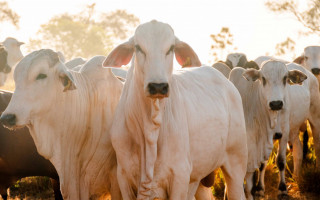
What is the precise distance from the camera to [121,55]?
4.94m

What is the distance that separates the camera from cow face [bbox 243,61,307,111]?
7.71 metres

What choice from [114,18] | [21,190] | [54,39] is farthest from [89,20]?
[21,190]

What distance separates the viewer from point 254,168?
305 inches

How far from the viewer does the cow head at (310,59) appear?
12.2 metres

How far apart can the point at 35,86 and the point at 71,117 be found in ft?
1.73

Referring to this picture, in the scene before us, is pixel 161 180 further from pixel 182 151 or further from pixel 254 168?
pixel 254 168

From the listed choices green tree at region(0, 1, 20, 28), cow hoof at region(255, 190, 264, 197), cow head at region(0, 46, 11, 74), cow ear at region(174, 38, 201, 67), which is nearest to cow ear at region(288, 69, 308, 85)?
cow hoof at region(255, 190, 264, 197)

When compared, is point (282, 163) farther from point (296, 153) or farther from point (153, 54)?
point (153, 54)

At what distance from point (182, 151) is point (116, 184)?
84 centimetres

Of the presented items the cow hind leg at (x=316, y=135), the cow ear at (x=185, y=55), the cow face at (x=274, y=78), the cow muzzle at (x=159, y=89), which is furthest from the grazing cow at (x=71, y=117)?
the cow hind leg at (x=316, y=135)

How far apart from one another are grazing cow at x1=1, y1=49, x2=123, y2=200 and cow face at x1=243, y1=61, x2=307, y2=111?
2679mm

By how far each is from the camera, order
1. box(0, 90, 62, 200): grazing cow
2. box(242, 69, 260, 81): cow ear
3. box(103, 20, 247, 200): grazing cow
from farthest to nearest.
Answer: box(242, 69, 260, 81): cow ear
box(0, 90, 62, 200): grazing cow
box(103, 20, 247, 200): grazing cow

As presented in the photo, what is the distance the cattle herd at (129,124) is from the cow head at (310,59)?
21.2 feet

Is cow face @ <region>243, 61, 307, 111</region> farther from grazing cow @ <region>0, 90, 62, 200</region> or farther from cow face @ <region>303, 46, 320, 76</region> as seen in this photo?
cow face @ <region>303, 46, 320, 76</region>
